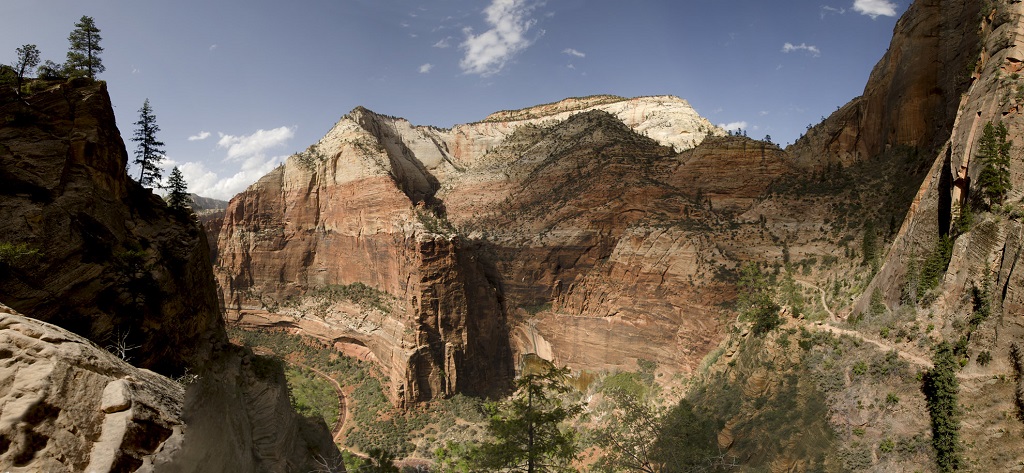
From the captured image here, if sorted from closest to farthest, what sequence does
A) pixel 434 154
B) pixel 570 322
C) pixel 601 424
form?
pixel 601 424 < pixel 570 322 < pixel 434 154

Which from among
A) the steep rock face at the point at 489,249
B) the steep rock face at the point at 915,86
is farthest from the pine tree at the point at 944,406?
the steep rock face at the point at 915,86

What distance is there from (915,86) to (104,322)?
147 feet

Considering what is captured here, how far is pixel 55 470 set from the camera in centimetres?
544

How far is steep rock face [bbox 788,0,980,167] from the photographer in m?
27.3

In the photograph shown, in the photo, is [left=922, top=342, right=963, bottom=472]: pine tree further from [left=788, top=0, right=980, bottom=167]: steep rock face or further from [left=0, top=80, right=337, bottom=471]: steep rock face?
[left=0, top=80, right=337, bottom=471]: steep rock face

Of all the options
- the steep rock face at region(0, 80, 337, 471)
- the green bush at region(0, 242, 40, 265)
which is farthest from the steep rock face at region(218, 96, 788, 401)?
Answer: the green bush at region(0, 242, 40, 265)

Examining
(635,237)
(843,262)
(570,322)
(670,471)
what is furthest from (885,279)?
(570,322)

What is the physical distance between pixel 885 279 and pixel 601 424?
63.3 ft

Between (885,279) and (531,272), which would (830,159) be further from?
(531,272)

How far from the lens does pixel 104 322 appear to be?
12.5 meters

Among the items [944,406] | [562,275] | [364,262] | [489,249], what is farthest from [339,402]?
[944,406]

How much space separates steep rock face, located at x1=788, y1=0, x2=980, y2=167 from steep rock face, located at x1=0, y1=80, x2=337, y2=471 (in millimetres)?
37390

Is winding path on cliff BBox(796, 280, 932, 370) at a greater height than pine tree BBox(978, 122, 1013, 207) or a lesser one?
lesser

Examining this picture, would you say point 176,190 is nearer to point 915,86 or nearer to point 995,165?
point 995,165
